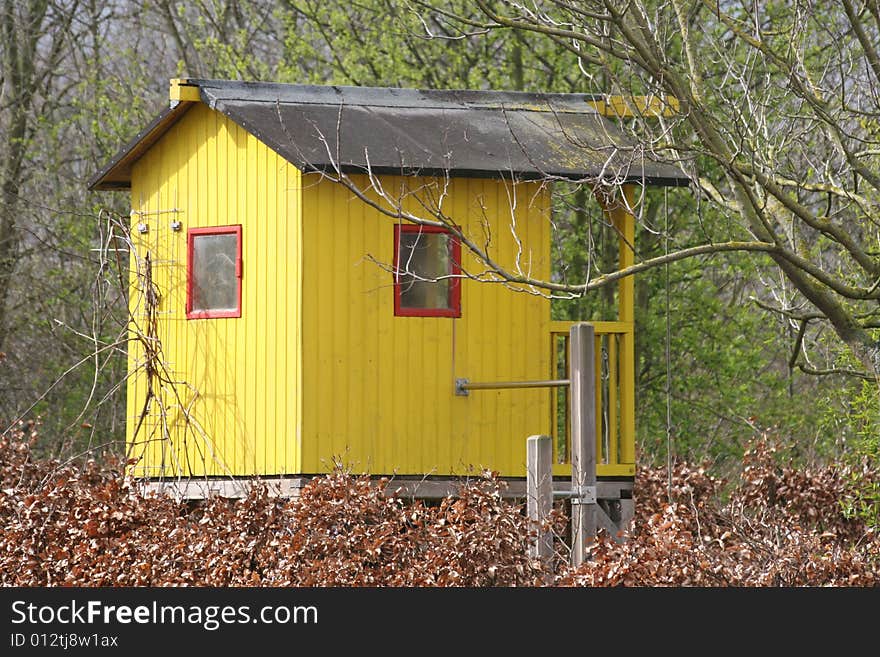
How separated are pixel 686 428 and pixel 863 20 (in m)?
5.71

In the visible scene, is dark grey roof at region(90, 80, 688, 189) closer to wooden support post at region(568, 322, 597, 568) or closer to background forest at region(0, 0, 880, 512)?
wooden support post at region(568, 322, 597, 568)

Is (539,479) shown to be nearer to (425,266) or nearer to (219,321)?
(425,266)

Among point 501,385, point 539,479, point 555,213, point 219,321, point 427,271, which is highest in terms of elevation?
point 555,213

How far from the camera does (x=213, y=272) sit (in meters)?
13.9

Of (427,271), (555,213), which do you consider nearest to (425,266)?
(427,271)

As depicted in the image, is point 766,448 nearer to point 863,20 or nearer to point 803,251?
point 803,251

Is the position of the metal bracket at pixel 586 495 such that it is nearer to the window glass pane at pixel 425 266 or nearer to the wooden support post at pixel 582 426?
the wooden support post at pixel 582 426

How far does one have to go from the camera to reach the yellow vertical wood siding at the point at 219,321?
13.2 meters

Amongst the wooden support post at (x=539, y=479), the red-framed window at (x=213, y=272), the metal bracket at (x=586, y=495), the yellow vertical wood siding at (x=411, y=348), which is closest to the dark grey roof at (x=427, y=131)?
the yellow vertical wood siding at (x=411, y=348)

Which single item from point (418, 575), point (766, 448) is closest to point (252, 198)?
point (418, 575)

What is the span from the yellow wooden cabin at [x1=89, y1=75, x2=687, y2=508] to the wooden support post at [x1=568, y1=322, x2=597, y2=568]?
100 centimetres

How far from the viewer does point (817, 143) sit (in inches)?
778

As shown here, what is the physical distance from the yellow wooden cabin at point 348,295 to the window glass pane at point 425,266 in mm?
15

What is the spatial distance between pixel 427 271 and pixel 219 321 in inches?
76.5
